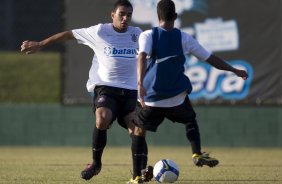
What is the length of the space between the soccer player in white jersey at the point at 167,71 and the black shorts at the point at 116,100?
802mm

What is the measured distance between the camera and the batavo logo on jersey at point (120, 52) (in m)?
11.1

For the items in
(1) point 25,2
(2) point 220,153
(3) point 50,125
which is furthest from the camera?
(1) point 25,2

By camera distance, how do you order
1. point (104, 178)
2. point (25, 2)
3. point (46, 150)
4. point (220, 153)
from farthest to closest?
point (25, 2) → point (46, 150) → point (220, 153) → point (104, 178)

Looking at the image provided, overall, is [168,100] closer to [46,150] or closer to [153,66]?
[153,66]

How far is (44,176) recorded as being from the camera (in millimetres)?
11422

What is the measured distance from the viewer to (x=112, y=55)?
11.1m

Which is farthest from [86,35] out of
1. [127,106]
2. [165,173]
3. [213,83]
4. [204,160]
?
[213,83]

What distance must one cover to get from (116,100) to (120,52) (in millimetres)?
620

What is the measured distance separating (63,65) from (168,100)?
1096cm

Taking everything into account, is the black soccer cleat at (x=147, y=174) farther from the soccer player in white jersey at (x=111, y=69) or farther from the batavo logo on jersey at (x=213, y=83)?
the batavo logo on jersey at (x=213, y=83)

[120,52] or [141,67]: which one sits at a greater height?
[120,52]

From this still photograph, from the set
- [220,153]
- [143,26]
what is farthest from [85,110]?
[220,153]

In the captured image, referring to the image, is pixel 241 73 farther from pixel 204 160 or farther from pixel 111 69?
pixel 111 69

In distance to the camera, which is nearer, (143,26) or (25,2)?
(143,26)
